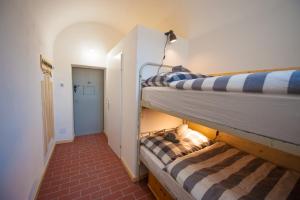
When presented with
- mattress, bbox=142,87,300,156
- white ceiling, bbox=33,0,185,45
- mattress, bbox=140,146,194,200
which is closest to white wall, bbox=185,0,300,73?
white ceiling, bbox=33,0,185,45

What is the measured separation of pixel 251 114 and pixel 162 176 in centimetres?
105

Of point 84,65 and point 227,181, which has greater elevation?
point 84,65

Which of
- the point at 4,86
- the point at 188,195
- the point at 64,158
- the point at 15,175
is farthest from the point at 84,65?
the point at 188,195

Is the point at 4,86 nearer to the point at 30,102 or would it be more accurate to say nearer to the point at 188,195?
the point at 30,102

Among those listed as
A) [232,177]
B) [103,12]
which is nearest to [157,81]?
[232,177]

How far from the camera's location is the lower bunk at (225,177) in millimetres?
906

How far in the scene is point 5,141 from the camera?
96cm

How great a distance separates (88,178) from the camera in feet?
6.33

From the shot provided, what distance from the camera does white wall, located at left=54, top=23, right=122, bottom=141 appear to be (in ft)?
9.46

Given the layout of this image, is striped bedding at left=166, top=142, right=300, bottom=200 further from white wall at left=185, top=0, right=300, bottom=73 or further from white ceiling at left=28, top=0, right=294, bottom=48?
white ceiling at left=28, top=0, right=294, bottom=48

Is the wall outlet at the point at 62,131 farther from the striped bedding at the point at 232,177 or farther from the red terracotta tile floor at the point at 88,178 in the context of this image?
the striped bedding at the point at 232,177

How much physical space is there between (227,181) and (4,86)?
182 cm

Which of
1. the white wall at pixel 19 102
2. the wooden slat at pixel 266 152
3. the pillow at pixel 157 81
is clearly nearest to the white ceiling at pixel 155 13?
the white wall at pixel 19 102

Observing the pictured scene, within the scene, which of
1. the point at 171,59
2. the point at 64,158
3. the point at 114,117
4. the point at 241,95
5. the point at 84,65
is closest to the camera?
the point at 241,95
